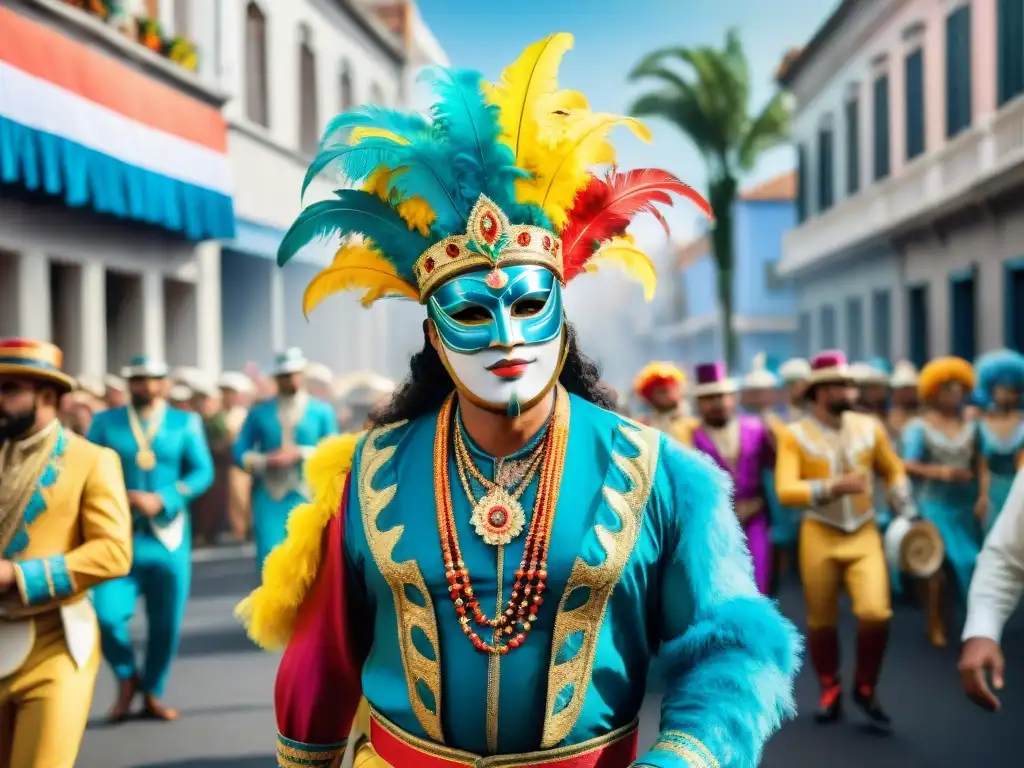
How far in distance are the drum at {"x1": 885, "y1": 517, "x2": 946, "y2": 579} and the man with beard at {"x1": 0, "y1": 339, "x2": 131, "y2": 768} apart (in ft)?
18.4

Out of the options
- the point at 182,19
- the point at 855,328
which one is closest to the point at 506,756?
the point at 182,19

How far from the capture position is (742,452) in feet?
26.5

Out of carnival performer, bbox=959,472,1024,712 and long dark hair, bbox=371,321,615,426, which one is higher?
long dark hair, bbox=371,321,615,426

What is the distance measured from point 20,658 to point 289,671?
74.4 inches

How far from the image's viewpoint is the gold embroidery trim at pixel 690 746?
8.76ft

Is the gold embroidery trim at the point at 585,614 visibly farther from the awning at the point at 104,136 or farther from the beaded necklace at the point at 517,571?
the awning at the point at 104,136

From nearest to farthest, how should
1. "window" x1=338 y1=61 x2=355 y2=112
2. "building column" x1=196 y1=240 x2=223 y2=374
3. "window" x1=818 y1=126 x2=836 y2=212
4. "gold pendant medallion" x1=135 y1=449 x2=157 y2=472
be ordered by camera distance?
"gold pendant medallion" x1=135 y1=449 x2=157 y2=472, "building column" x1=196 y1=240 x2=223 y2=374, "window" x1=338 y1=61 x2=355 y2=112, "window" x1=818 y1=126 x2=836 y2=212

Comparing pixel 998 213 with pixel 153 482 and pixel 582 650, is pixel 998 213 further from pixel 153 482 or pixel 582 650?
pixel 582 650

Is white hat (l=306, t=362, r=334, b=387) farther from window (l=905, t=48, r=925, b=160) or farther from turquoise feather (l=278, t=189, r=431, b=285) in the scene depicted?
window (l=905, t=48, r=925, b=160)

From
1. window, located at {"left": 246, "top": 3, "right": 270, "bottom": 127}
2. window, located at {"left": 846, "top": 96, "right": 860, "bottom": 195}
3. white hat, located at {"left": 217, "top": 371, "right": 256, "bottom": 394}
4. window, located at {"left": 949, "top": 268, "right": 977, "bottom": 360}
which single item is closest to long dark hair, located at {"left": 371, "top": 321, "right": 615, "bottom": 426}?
window, located at {"left": 246, "top": 3, "right": 270, "bottom": 127}

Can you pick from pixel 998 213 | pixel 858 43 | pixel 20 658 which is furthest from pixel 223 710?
pixel 858 43

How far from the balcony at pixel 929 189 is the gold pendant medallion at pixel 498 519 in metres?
15.4

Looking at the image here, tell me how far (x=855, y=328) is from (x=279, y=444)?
2147 centimetres

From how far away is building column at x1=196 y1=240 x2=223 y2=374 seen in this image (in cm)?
1348
